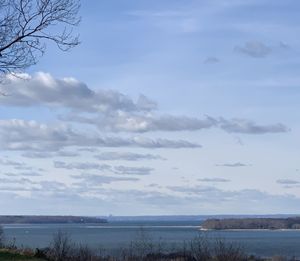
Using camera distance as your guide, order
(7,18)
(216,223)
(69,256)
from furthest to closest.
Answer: (216,223) → (69,256) → (7,18)

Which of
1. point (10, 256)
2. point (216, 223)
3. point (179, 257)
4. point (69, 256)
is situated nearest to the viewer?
point (10, 256)

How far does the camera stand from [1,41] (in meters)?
19.7

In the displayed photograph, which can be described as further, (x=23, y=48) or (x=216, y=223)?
(x=216, y=223)

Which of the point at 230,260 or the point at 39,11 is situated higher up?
the point at 39,11

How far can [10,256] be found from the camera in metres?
24.3

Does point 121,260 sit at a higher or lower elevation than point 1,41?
lower

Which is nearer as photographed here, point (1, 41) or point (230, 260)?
point (1, 41)

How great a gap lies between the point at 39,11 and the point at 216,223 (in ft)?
595

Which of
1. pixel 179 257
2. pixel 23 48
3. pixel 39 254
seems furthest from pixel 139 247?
pixel 23 48

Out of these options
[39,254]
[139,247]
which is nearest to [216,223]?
[139,247]

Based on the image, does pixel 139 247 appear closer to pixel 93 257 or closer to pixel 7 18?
pixel 93 257

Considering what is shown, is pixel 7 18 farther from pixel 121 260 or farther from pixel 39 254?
pixel 121 260

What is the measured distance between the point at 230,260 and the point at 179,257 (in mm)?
6167

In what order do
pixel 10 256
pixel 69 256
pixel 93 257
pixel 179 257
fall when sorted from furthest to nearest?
pixel 179 257 < pixel 93 257 < pixel 69 256 < pixel 10 256
